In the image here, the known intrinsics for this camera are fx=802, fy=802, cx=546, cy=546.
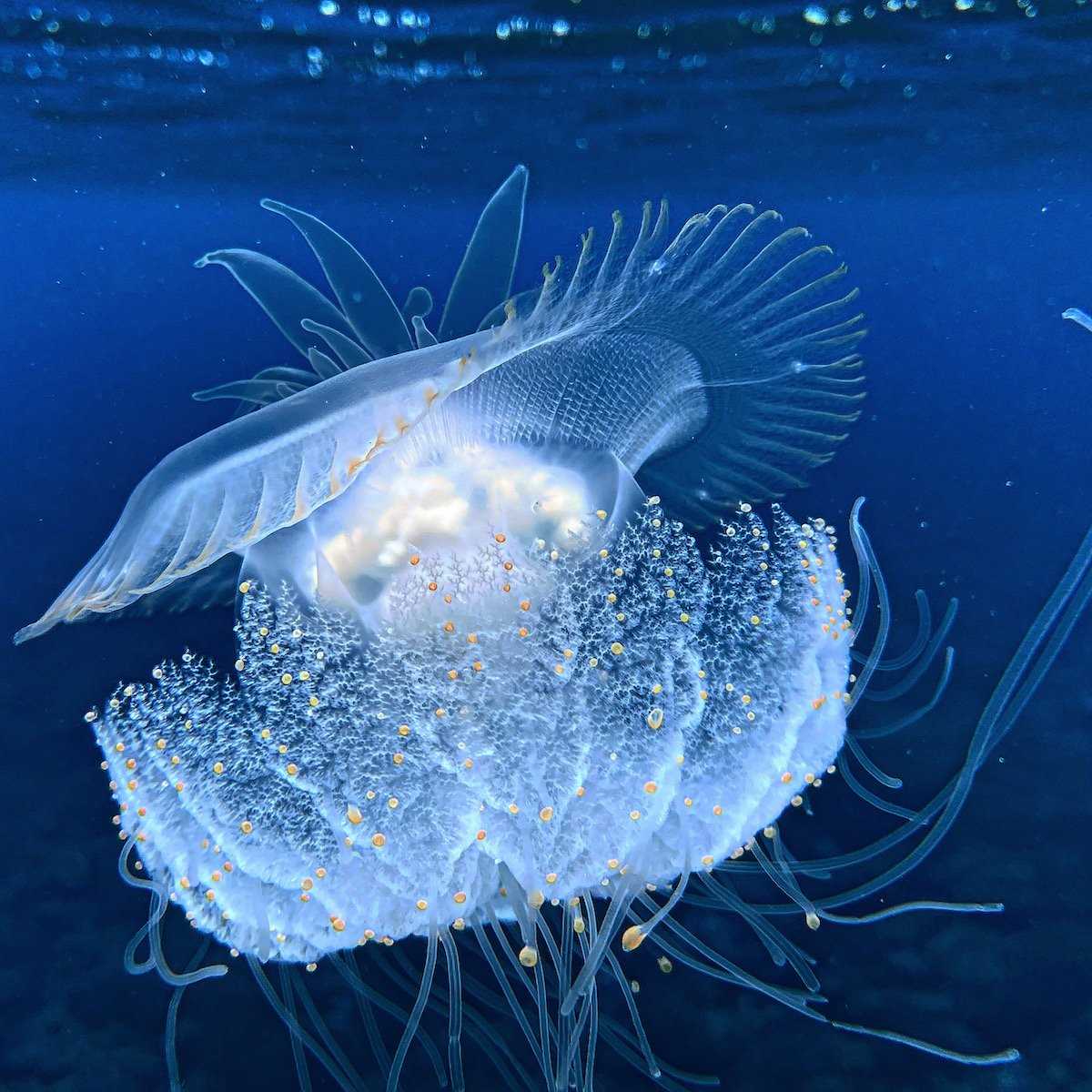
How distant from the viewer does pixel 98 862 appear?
355 centimetres

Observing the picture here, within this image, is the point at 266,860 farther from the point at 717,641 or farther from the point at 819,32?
the point at 819,32

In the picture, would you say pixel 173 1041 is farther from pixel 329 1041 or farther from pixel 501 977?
pixel 501 977

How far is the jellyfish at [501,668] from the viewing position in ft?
6.76

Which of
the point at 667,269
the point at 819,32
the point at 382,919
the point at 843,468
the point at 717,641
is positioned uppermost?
the point at 819,32

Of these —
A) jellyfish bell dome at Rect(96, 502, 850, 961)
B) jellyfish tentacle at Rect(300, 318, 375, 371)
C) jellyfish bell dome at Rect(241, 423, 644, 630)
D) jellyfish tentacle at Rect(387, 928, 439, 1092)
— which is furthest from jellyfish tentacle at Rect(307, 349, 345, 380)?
jellyfish tentacle at Rect(387, 928, 439, 1092)

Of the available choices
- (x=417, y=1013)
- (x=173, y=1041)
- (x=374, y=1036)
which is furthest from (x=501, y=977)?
(x=173, y=1041)

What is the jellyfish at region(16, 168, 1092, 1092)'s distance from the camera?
2.06m

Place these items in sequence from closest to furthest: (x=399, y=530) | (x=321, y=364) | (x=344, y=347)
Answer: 1. (x=399, y=530)
2. (x=321, y=364)
3. (x=344, y=347)

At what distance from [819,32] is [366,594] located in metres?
6.10

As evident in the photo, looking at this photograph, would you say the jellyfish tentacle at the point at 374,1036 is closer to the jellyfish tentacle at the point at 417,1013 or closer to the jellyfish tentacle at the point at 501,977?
the jellyfish tentacle at the point at 417,1013

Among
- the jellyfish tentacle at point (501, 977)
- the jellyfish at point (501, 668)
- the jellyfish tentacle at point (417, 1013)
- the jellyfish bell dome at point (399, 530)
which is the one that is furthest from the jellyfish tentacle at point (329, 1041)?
the jellyfish bell dome at point (399, 530)

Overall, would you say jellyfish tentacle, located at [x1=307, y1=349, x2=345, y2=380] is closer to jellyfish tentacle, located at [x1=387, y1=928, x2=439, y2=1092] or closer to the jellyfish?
the jellyfish

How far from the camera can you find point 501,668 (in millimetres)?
2137

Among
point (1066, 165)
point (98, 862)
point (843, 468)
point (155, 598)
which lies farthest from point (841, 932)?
point (1066, 165)
